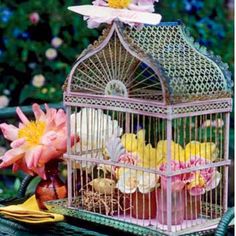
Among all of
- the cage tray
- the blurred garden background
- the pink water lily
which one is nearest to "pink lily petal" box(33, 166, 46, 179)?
the pink water lily

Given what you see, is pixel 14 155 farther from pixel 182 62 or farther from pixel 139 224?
pixel 182 62

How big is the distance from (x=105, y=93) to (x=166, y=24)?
24cm

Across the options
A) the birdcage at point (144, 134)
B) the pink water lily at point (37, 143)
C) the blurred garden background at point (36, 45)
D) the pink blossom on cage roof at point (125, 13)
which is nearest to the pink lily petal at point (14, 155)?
the pink water lily at point (37, 143)

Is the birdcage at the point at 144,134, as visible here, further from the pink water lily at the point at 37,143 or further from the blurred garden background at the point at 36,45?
the blurred garden background at the point at 36,45

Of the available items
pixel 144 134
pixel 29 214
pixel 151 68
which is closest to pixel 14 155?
pixel 29 214

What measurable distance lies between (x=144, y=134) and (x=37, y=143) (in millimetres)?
284

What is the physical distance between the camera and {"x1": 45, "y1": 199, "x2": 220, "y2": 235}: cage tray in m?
2.07

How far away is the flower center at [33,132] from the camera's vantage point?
7.54 ft

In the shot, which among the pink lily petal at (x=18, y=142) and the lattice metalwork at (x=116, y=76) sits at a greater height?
the lattice metalwork at (x=116, y=76)

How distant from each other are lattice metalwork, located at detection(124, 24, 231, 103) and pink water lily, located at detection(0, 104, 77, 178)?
0.31m

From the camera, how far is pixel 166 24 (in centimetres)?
227

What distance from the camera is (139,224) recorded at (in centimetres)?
211

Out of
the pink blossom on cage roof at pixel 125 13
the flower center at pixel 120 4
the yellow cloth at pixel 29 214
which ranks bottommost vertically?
the yellow cloth at pixel 29 214

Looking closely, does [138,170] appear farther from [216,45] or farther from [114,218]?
[216,45]
